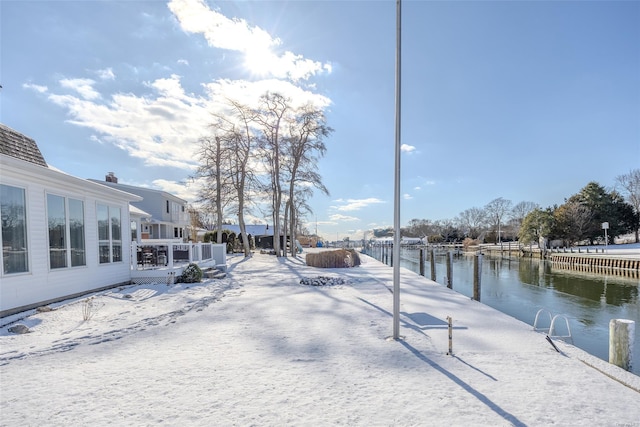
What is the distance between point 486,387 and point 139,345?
5.12 metres

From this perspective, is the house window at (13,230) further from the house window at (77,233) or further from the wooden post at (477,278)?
the wooden post at (477,278)

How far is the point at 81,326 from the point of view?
6.64m

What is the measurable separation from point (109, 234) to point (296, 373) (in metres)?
9.24

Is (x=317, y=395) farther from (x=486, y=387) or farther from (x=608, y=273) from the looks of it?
(x=608, y=273)

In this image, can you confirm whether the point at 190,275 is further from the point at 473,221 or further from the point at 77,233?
the point at 473,221

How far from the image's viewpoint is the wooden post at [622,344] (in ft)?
15.8

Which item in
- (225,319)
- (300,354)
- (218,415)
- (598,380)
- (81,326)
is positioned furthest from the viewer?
(225,319)

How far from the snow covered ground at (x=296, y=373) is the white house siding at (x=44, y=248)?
71cm

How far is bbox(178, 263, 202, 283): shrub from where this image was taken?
12320 mm

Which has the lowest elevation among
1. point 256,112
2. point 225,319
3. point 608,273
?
point 608,273

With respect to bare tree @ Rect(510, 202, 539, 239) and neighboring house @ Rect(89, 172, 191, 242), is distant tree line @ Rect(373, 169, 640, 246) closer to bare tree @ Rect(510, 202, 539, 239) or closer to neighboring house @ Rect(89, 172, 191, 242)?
bare tree @ Rect(510, 202, 539, 239)

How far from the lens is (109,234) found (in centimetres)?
1081

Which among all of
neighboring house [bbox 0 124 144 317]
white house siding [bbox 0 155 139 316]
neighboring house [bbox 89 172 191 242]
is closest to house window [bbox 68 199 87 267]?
neighboring house [bbox 0 124 144 317]

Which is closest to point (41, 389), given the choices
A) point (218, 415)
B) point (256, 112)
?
point (218, 415)
